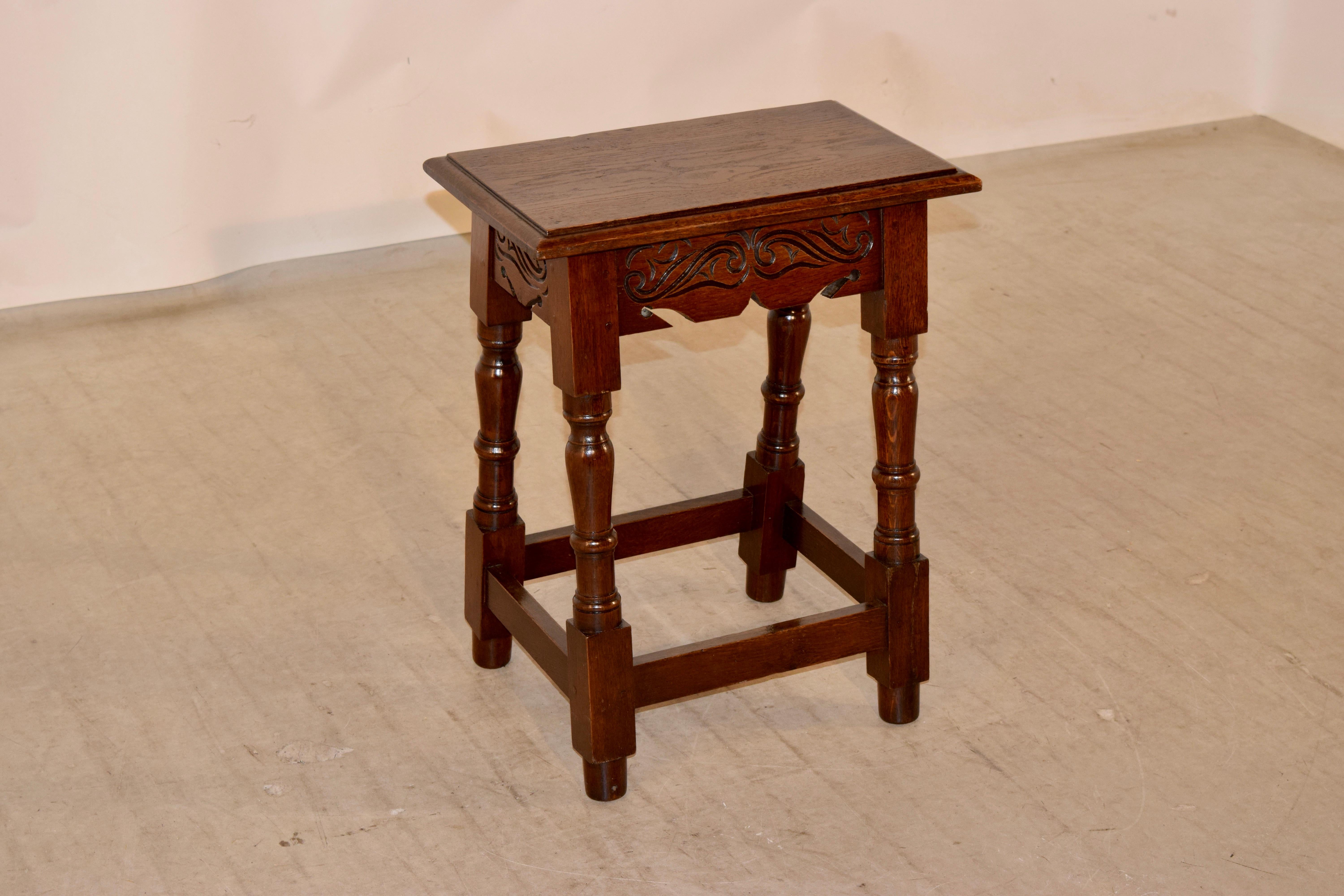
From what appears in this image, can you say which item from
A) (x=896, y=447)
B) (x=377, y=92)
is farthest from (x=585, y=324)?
(x=377, y=92)

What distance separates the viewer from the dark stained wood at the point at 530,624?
6.70ft

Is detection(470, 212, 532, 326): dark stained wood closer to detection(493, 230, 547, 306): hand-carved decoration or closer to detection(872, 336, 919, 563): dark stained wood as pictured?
detection(493, 230, 547, 306): hand-carved decoration

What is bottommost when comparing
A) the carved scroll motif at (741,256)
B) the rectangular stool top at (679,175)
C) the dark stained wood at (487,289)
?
the dark stained wood at (487,289)

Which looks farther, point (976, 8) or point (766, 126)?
point (976, 8)

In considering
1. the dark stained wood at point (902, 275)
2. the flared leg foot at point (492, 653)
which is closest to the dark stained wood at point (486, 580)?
the flared leg foot at point (492, 653)

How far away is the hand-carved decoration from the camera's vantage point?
1.86 m

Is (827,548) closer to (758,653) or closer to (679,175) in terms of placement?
(758,653)

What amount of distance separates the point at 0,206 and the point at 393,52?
3.16 feet

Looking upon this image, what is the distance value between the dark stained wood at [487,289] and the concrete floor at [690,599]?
0.56 meters

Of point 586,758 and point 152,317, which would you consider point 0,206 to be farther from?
point 586,758

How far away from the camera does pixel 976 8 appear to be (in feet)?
14.6

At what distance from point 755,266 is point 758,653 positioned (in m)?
0.51

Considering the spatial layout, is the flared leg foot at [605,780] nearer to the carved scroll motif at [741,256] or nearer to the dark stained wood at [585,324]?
the dark stained wood at [585,324]

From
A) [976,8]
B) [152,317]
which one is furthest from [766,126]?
[976,8]
